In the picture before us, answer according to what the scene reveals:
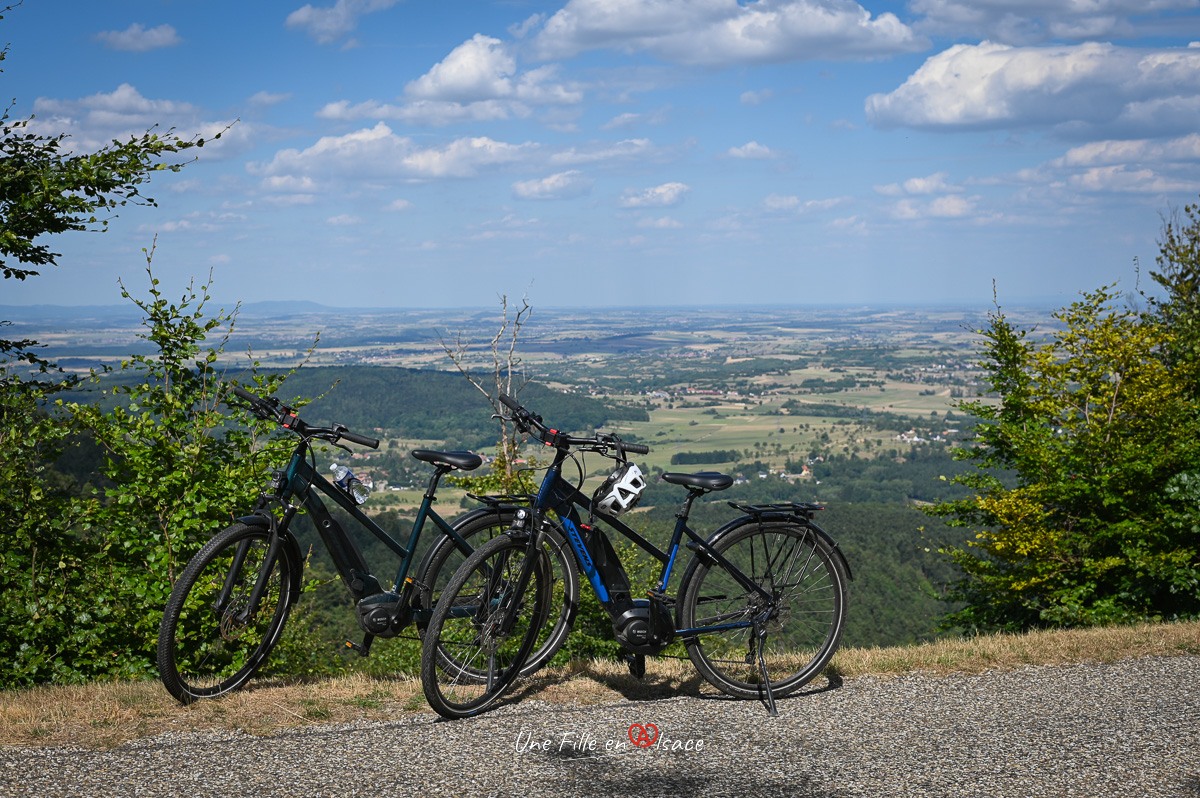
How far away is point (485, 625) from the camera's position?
4.54 meters

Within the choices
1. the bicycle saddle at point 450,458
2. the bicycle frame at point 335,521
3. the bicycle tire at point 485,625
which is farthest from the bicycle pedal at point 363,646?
the bicycle saddle at point 450,458

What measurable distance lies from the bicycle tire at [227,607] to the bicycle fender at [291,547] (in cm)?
1

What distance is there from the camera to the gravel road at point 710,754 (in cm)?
345

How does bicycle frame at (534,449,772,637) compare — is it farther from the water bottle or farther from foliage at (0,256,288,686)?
foliage at (0,256,288,686)

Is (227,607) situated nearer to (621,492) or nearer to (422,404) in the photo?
(621,492)

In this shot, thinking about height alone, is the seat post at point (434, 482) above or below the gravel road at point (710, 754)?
above

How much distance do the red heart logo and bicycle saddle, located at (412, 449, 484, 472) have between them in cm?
151

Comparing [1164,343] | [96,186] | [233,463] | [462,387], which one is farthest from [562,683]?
[462,387]

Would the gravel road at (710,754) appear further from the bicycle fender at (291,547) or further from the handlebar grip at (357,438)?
the handlebar grip at (357,438)

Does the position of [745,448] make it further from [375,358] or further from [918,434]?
[375,358]

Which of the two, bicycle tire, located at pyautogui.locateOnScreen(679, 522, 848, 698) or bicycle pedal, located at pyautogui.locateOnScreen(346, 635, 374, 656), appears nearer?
bicycle pedal, located at pyautogui.locateOnScreen(346, 635, 374, 656)

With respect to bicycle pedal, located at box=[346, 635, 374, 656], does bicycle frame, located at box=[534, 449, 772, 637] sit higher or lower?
higher

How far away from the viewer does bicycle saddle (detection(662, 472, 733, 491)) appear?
452cm

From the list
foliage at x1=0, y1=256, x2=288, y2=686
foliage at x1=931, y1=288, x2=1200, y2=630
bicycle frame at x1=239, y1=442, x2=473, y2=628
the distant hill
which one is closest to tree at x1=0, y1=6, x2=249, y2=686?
foliage at x1=0, y1=256, x2=288, y2=686
